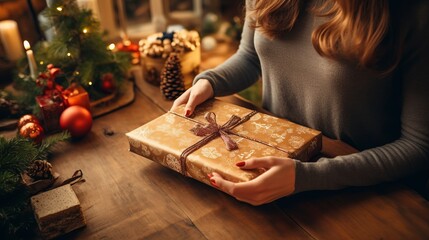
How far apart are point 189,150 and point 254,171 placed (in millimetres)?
161

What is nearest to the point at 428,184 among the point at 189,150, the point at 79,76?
the point at 189,150

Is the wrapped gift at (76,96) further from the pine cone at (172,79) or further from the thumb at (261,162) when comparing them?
the thumb at (261,162)

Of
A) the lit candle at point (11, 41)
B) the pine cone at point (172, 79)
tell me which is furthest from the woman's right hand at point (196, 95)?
the lit candle at point (11, 41)

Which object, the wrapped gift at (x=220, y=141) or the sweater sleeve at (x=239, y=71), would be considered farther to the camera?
the sweater sleeve at (x=239, y=71)

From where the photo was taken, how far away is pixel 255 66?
4.16ft

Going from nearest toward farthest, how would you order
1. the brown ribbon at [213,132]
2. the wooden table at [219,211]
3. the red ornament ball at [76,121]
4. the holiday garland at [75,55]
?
the wooden table at [219,211]
the brown ribbon at [213,132]
the red ornament ball at [76,121]
the holiday garland at [75,55]

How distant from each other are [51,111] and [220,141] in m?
0.56

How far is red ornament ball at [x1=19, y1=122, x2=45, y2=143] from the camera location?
1.07 m

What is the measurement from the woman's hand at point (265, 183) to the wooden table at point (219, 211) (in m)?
0.05

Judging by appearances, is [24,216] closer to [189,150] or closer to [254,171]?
[189,150]

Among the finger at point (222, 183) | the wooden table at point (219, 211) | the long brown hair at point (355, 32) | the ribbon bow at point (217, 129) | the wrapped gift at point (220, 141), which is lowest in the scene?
the wooden table at point (219, 211)


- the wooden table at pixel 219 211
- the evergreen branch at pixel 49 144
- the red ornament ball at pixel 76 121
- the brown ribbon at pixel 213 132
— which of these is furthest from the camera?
the red ornament ball at pixel 76 121

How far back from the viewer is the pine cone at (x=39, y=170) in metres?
0.93

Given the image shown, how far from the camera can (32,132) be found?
1069 millimetres
